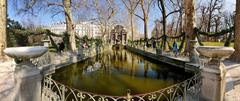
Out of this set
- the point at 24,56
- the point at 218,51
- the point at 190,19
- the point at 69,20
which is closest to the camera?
the point at 24,56

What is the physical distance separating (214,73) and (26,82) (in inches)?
142

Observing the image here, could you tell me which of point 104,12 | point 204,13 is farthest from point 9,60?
point 204,13

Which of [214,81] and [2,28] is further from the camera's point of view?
[2,28]

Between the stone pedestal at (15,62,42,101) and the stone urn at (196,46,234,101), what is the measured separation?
10.8 ft

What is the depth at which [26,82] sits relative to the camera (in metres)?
3.71

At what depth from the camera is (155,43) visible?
80.9 ft

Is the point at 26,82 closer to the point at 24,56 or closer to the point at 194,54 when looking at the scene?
the point at 24,56

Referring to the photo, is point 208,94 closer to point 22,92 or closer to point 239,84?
point 239,84

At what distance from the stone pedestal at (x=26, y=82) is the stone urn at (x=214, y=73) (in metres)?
3.30

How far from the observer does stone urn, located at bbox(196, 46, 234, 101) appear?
394 cm

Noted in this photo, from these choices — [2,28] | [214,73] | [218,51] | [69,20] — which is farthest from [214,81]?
[69,20]

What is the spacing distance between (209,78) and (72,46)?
15.2m

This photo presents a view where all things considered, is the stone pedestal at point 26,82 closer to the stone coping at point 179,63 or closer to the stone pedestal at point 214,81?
the stone pedestal at point 214,81

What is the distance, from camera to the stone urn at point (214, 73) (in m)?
3.94
